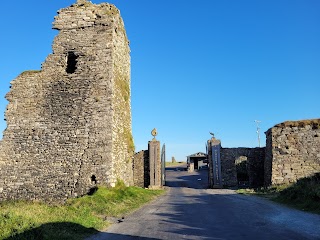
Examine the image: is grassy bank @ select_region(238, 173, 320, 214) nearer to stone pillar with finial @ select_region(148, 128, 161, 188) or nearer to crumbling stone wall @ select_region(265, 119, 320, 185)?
crumbling stone wall @ select_region(265, 119, 320, 185)

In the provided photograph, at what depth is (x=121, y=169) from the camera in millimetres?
15984

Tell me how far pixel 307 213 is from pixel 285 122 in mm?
11372

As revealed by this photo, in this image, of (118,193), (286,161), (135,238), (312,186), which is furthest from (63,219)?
(286,161)

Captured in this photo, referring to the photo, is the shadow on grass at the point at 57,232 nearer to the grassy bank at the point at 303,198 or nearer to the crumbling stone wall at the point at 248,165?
the grassy bank at the point at 303,198

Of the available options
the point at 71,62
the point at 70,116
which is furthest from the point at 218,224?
the point at 71,62

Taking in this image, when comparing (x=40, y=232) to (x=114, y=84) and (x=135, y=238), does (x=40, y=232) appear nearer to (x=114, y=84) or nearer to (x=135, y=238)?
(x=135, y=238)

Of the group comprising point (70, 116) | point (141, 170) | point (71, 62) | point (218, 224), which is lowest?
point (218, 224)

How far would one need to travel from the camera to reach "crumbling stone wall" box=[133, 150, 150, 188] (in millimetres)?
20531

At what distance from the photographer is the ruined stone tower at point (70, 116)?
1415 centimetres

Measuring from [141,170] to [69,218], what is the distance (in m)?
11.9

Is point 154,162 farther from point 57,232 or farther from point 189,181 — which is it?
point 57,232

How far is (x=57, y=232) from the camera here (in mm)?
7238

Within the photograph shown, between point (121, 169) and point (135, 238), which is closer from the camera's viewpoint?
point (135, 238)

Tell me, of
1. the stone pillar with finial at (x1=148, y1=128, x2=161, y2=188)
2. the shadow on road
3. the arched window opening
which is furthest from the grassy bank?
the arched window opening
